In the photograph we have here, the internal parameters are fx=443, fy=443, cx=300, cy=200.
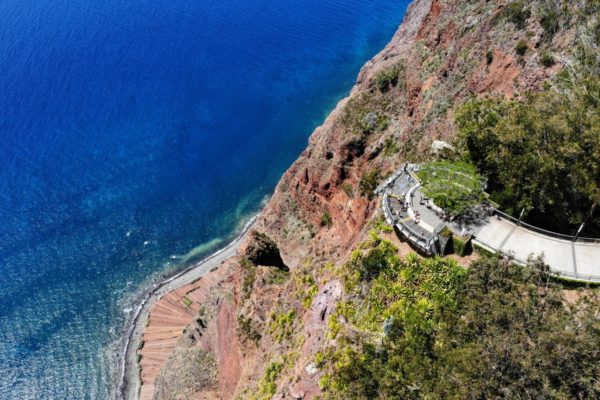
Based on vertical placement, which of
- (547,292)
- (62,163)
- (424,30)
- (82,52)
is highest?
(82,52)

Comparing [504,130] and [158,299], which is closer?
[504,130]

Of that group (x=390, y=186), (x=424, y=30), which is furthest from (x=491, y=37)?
(x=390, y=186)

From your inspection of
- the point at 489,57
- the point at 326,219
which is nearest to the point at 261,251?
the point at 326,219

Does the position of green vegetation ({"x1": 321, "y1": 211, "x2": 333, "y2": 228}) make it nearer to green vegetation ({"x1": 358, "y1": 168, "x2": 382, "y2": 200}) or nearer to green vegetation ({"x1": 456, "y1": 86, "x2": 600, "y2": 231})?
green vegetation ({"x1": 358, "y1": 168, "x2": 382, "y2": 200})

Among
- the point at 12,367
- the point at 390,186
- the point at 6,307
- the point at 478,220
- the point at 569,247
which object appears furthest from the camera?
the point at 6,307

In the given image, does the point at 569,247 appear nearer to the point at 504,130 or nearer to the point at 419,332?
the point at 504,130

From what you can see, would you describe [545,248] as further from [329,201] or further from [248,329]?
[329,201]

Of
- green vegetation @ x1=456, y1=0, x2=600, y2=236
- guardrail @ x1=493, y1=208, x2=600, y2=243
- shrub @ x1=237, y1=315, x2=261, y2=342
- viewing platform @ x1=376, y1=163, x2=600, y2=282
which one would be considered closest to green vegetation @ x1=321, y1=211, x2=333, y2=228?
shrub @ x1=237, y1=315, x2=261, y2=342

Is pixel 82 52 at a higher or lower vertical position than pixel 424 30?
higher
